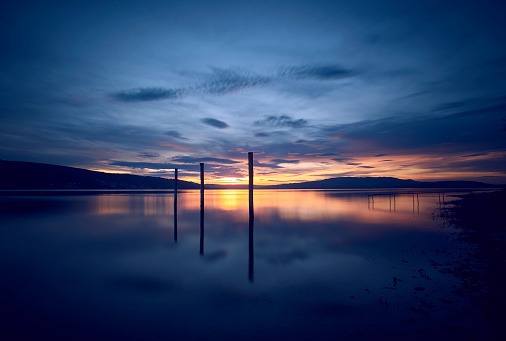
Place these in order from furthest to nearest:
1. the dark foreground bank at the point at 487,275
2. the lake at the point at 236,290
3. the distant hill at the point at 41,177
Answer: the distant hill at the point at 41,177 → the dark foreground bank at the point at 487,275 → the lake at the point at 236,290

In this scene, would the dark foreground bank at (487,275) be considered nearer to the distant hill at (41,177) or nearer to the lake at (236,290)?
the lake at (236,290)

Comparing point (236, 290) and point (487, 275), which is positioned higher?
point (487, 275)

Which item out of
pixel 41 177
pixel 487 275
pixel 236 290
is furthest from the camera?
pixel 41 177

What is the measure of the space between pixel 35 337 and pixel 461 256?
1531cm

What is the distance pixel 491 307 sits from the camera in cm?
625

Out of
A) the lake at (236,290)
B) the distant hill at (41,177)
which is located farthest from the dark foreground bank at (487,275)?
the distant hill at (41,177)

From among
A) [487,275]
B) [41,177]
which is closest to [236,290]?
[487,275]

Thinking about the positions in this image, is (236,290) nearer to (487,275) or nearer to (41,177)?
(487,275)

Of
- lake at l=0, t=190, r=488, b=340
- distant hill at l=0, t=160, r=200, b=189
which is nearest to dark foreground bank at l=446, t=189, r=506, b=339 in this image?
lake at l=0, t=190, r=488, b=340

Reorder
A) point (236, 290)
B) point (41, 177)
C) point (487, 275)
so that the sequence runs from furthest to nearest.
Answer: point (41, 177) < point (236, 290) < point (487, 275)

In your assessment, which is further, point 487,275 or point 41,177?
point 41,177

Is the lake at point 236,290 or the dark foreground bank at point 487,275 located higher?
the dark foreground bank at point 487,275

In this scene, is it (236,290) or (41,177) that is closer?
(236,290)

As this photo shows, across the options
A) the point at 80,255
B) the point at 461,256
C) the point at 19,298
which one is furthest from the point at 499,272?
the point at 80,255
